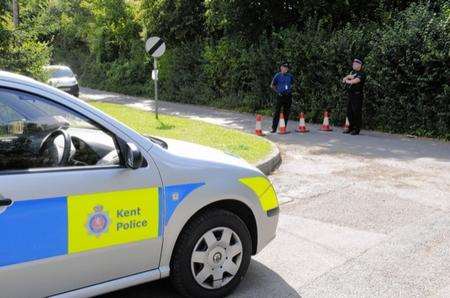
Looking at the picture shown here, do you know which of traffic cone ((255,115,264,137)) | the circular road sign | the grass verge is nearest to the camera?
the grass verge

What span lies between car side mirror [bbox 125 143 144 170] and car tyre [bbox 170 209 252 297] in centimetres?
66

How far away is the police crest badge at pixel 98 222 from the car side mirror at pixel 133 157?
0.35 meters

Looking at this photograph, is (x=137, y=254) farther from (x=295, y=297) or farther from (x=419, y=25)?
(x=419, y=25)

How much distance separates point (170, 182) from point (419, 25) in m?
12.0

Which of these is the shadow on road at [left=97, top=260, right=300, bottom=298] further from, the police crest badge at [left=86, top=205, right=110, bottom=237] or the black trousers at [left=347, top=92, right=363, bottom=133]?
the black trousers at [left=347, top=92, right=363, bottom=133]

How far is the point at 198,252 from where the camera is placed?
4.25 metres

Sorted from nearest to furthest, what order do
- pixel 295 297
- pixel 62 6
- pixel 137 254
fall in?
pixel 137 254
pixel 295 297
pixel 62 6

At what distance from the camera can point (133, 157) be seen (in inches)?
150

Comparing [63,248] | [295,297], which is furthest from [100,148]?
[295,297]

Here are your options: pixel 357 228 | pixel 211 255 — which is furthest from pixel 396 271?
pixel 211 255

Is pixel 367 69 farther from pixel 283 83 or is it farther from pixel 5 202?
pixel 5 202

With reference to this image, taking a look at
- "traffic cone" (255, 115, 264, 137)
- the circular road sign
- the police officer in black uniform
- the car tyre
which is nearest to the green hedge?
the police officer in black uniform

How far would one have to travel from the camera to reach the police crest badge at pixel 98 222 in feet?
12.0

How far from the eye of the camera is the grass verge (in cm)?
1084
